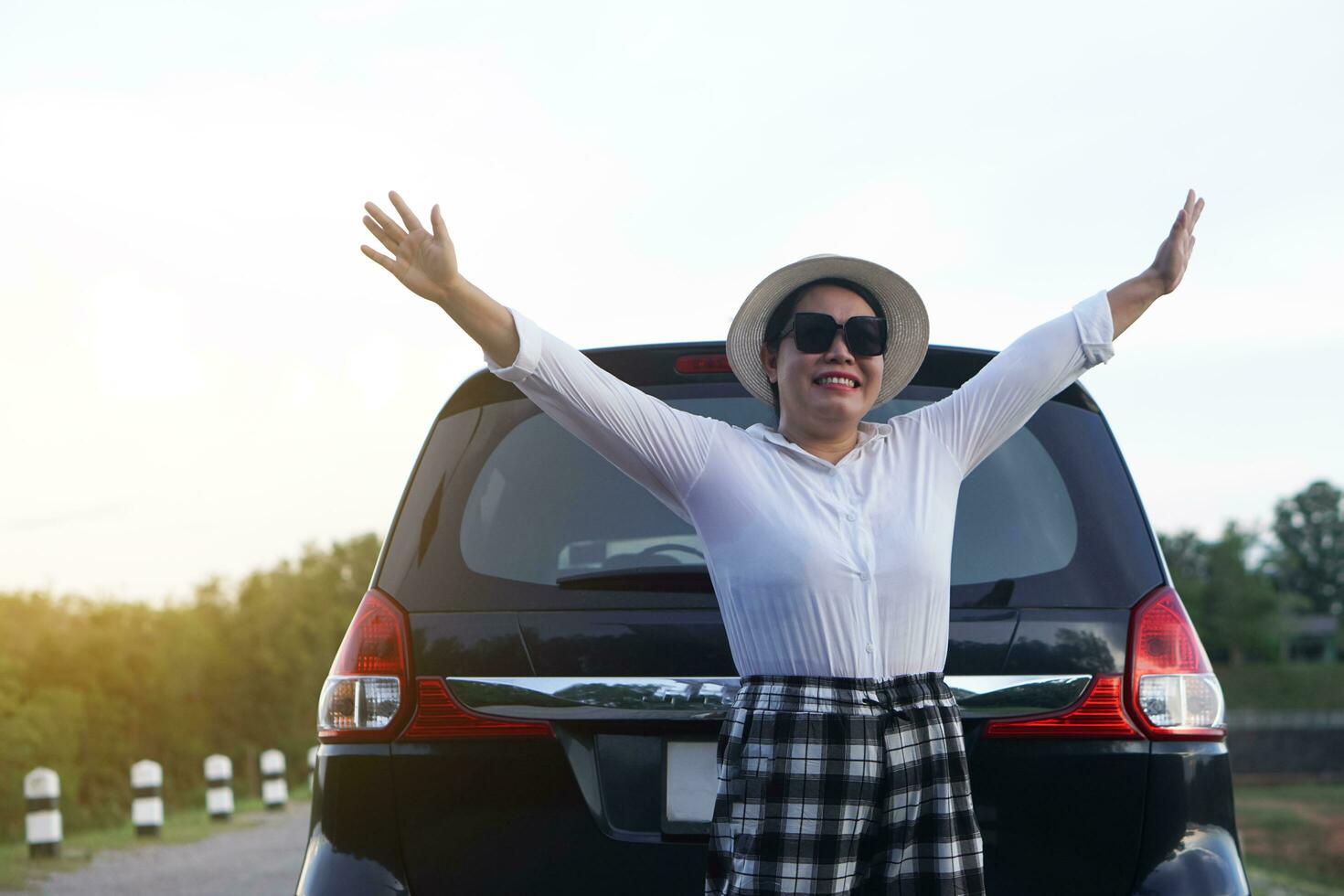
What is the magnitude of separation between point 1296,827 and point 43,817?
80475mm

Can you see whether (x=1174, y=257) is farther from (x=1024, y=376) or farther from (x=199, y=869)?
(x=199, y=869)

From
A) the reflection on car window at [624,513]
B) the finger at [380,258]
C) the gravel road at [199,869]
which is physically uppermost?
the finger at [380,258]

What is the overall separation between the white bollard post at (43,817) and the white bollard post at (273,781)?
225 inches

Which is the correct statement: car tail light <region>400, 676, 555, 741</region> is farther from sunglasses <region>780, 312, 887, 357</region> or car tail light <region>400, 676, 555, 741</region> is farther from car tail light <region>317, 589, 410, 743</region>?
sunglasses <region>780, 312, 887, 357</region>

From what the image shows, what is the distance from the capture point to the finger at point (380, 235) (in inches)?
103

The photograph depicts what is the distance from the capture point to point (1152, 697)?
3.37m

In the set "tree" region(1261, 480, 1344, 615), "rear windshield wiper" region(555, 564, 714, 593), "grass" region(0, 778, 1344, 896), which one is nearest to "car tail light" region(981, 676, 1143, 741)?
"grass" region(0, 778, 1344, 896)

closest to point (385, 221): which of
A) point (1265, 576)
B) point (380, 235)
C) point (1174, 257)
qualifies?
point (380, 235)

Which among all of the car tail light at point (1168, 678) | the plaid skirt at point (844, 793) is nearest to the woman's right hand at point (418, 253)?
the plaid skirt at point (844, 793)

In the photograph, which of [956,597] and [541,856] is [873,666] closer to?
[956,597]

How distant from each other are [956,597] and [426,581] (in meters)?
1.15

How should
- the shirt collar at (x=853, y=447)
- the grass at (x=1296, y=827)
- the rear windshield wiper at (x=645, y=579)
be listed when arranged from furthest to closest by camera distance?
the grass at (x=1296, y=827) → the rear windshield wiper at (x=645, y=579) → the shirt collar at (x=853, y=447)

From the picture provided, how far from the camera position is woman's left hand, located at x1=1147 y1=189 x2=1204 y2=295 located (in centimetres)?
320

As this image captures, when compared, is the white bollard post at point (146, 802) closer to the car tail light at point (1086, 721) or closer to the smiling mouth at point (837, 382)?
the car tail light at point (1086, 721)
